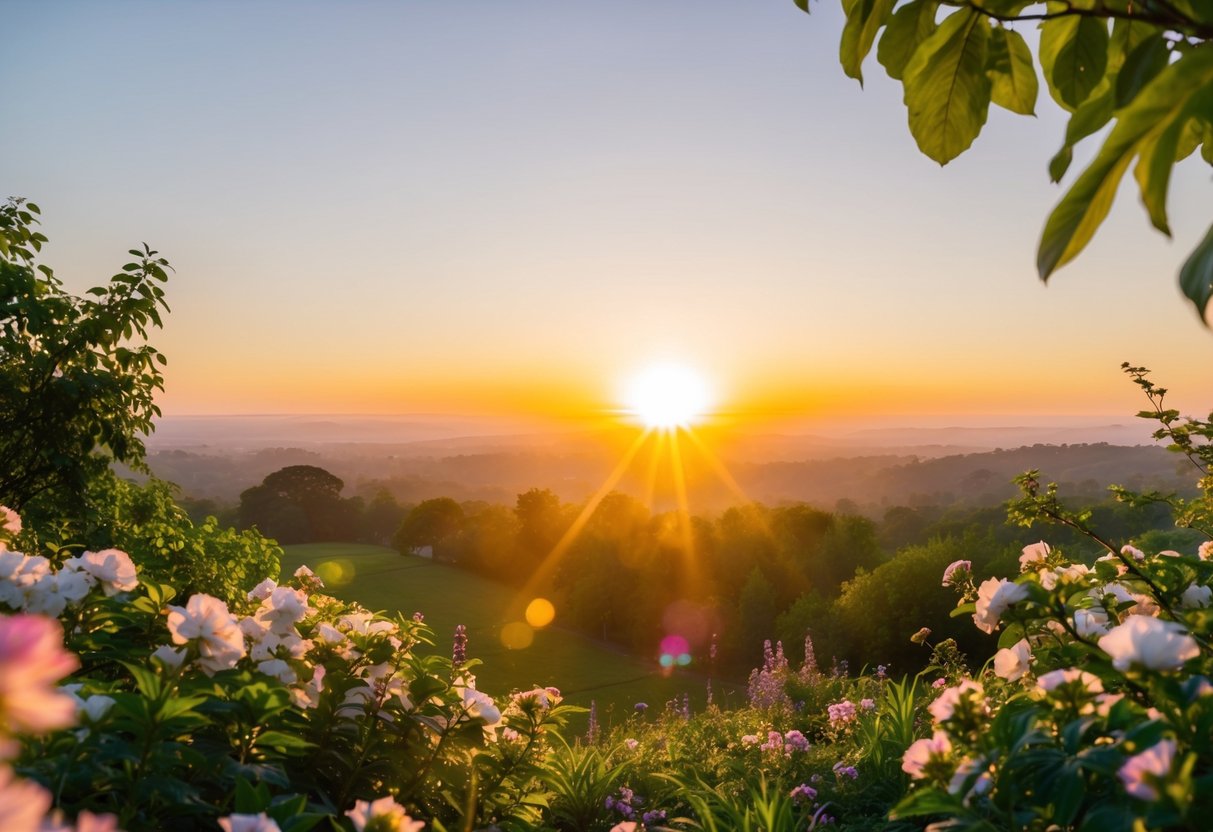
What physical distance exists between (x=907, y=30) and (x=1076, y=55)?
0.26 meters

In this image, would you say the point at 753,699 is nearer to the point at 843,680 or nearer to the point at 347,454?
the point at 843,680

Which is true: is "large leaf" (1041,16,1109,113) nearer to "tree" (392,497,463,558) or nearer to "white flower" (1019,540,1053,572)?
"white flower" (1019,540,1053,572)

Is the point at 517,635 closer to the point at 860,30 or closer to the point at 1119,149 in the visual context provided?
the point at 860,30

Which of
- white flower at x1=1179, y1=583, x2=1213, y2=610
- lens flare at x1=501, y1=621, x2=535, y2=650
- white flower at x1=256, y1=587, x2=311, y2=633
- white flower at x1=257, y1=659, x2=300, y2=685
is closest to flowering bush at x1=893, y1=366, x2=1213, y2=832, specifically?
white flower at x1=1179, y1=583, x2=1213, y2=610

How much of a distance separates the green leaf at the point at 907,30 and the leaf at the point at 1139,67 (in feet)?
1.07

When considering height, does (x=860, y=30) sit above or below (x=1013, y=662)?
above

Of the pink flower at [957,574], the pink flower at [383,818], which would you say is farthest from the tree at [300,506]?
the pink flower at [383,818]

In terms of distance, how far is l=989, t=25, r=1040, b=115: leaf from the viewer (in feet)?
4.20

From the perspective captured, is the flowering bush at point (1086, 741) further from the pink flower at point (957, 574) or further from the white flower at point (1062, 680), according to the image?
the pink flower at point (957, 574)

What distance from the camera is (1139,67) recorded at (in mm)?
1057

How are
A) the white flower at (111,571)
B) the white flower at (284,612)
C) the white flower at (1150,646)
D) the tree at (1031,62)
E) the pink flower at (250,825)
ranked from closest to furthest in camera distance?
the tree at (1031,62)
the pink flower at (250,825)
the white flower at (1150,646)
the white flower at (111,571)
the white flower at (284,612)

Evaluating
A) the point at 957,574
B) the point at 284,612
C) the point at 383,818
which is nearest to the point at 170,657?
the point at 284,612

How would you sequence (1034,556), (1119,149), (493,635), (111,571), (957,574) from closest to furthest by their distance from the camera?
(1119,149) → (111,571) → (1034,556) → (957,574) → (493,635)

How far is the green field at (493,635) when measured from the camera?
96.9 ft
